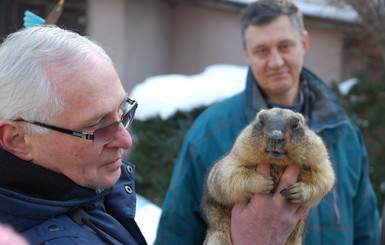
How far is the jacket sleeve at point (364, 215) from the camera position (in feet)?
11.6

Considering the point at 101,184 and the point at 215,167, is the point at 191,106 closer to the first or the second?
the point at 215,167

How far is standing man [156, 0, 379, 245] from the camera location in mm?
3367

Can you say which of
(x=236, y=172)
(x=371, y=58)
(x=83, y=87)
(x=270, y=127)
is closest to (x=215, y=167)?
(x=236, y=172)

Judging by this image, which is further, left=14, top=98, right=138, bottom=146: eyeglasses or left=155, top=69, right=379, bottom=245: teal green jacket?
left=155, top=69, right=379, bottom=245: teal green jacket

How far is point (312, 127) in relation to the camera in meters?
3.42

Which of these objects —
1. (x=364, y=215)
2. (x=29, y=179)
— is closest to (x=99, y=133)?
(x=29, y=179)

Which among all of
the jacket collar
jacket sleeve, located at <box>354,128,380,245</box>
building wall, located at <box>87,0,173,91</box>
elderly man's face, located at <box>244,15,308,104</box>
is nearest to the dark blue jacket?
the jacket collar

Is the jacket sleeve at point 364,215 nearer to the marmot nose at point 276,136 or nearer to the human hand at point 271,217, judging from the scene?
the human hand at point 271,217

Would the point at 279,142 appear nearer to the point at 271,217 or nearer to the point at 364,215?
the point at 271,217

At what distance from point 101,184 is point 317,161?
4.16 ft

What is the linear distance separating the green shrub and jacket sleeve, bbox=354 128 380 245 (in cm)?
371

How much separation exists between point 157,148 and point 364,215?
13.3ft

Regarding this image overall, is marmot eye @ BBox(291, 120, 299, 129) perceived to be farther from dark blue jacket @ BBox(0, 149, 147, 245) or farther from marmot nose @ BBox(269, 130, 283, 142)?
dark blue jacket @ BBox(0, 149, 147, 245)

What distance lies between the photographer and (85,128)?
204 centimetres
